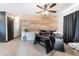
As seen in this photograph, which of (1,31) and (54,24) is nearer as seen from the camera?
(1,31)

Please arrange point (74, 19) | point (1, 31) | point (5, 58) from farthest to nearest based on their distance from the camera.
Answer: point (1, 31) → point (74, 19) → point (5, 58)

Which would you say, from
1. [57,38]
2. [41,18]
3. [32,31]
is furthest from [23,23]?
[57,38]

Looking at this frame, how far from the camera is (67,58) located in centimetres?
117

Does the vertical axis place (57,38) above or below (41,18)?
below

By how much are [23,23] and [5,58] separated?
7355mm

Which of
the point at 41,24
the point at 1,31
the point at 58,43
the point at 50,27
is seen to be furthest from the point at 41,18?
the point at 58,43

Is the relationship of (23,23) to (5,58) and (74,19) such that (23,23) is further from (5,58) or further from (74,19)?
(5,58)

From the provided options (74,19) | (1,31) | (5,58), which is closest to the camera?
(5,58)

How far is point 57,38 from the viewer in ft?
16.6

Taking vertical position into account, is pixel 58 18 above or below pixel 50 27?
above

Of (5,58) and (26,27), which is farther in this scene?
(26,27)

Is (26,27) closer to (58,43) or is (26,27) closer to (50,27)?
(50,27)

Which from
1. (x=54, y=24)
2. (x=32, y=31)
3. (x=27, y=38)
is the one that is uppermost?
(x=54, y=24)

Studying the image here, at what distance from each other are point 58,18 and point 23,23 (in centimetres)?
271
